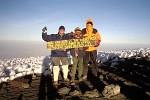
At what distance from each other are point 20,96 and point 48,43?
2.67m

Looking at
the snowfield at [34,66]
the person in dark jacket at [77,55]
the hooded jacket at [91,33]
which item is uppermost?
the hooded jacket at [91,33]

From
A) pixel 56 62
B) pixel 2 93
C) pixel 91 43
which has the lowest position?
pixel 2 93

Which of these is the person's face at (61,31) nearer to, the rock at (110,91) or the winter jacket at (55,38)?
the winter jacket at (55,38)

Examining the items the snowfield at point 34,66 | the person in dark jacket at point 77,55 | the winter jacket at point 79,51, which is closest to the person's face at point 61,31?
the person in dark jacket at point 77,55

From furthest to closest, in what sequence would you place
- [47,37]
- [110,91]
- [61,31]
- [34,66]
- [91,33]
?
1. [34,66]
2. [91,33]
3. [47,37]
4. [61,31]
5. [110,91]

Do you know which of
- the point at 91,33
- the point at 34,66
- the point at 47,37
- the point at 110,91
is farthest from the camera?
the point at 34,66

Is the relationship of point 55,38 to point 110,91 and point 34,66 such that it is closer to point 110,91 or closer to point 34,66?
point 110,91

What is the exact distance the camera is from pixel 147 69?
35.7 ft

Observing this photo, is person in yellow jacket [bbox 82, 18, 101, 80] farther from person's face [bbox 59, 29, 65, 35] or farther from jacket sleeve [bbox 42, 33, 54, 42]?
jacket sleeve [bbox 42, 33, 54, 42]

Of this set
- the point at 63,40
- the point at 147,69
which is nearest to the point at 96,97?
the point at 63,40

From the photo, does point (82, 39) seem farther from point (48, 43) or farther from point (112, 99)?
point (112, 99)

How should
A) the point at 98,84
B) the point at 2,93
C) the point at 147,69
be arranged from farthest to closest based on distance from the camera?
the point at 147,69, the point at 98,84, the point at 2,93

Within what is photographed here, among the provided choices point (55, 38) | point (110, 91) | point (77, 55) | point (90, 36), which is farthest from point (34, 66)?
point (110, 91)

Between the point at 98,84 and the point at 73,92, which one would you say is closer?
A: the point at 73,92
